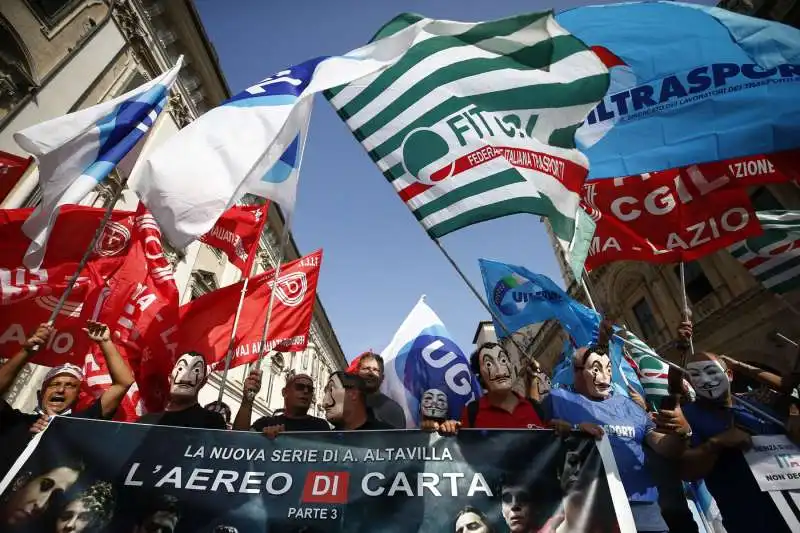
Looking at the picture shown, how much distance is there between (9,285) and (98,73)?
26.2ft

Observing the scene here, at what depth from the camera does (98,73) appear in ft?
32.4

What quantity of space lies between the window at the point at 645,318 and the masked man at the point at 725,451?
653 inches

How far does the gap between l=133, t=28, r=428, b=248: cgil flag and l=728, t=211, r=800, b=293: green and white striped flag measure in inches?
219

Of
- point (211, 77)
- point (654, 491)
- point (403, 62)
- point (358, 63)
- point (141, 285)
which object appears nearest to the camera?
point (654, 491)

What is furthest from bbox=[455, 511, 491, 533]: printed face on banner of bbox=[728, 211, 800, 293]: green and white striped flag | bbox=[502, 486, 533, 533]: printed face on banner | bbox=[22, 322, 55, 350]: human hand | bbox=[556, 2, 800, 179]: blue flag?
bbox=[728, 211, 800, 293]: green and white striped flag

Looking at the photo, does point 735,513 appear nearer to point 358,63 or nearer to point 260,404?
point 358,63

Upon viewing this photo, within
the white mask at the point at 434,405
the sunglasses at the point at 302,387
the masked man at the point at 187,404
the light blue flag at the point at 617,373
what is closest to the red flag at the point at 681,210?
the light blue flag at the point at 617,373

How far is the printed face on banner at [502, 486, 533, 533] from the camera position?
79.0 inches

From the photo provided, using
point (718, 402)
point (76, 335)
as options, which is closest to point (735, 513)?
point (718, 402)

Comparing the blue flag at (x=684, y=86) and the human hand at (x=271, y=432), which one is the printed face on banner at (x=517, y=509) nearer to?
the human hand at (x=271, y=432)

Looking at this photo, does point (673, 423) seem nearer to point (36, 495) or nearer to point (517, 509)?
point (517, 509)

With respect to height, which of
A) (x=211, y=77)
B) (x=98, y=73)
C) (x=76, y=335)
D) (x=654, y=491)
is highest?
Answer: (x=211, y=77)

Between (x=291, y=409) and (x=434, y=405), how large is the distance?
144cm

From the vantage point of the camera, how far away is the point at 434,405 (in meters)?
3.94
